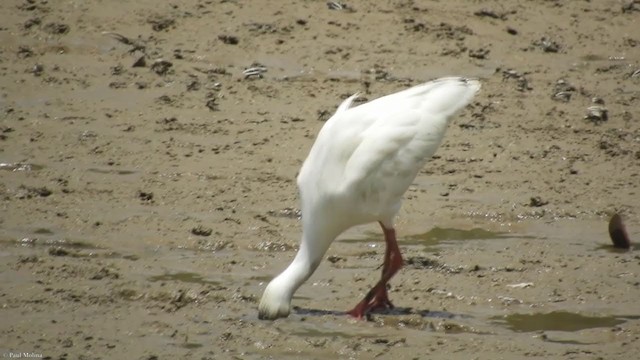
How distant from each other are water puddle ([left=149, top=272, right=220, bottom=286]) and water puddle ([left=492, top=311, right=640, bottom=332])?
1676 mm

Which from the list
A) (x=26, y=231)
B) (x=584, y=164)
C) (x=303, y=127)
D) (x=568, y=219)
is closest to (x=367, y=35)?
(x=303, y=127)

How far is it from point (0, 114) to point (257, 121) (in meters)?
1.98

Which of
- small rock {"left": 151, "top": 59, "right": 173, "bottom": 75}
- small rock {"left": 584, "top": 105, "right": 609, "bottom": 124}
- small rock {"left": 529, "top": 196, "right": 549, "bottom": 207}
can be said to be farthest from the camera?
small rock {"left": 151, "top": 59, "right": 173, "bottom": 75}

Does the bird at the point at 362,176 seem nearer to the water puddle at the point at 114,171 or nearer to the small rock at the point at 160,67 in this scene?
the water puddle at the point at 114,171

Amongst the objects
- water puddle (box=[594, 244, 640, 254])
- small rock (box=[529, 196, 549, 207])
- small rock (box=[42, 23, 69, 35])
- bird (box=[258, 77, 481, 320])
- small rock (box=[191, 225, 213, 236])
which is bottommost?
small rock (box=[42, 23, 69, 35])

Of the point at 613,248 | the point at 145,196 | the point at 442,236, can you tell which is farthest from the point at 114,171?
the point at 613,248

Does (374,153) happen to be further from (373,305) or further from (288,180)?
(288,180)

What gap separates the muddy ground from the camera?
748 centimetres

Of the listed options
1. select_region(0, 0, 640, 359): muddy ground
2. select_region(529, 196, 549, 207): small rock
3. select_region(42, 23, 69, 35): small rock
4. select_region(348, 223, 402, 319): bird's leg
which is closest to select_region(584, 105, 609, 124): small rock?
select_region(0, 0, 640, 359): muddy ground

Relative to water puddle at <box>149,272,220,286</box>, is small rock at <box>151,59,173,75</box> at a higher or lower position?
lower

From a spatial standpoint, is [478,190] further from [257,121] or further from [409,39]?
[409,39]

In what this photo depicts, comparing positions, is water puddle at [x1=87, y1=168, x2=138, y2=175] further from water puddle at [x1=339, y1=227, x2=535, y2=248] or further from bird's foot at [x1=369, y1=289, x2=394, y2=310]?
bird's foot at [x1=369, y1=289, x2=394, y2=310]

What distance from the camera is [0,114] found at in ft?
35.8

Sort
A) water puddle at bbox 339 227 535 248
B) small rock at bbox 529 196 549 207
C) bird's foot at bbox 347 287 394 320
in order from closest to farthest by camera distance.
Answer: bird's foot at bbox 347 287 394 320 < water puddle at bbox 339 227 535 248 < small rock at bbox 529 196 549 207
